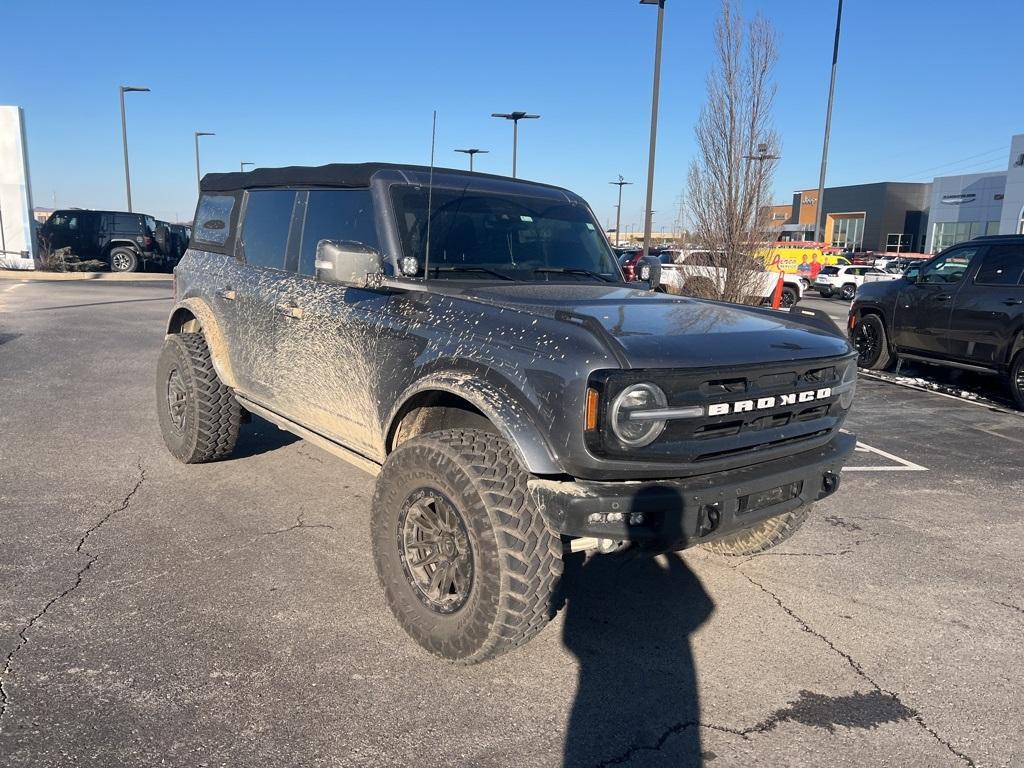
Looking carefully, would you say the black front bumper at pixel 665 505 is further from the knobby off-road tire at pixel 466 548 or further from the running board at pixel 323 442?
the running board at pixel 323 442

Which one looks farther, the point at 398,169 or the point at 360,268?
the point at 398,169

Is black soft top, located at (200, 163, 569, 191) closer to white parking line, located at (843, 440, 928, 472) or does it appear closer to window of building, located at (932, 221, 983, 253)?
white parking line, located at (843, 440, 928, 472)

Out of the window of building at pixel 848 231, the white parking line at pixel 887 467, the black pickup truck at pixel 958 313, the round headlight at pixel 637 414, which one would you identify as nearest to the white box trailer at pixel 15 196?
the black pickup truck at pixel 958 313

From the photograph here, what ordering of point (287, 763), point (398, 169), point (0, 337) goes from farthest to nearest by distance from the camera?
point (0, 337)
point (398, 169)
point (287, 763)

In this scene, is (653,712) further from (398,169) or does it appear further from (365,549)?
(398,169)

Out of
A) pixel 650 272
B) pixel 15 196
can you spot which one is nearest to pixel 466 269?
pixel 650 272

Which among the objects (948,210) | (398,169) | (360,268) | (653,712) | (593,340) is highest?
(948,210)

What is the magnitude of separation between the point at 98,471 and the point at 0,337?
25.0 ft

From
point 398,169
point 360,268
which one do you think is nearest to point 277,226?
point 398,169

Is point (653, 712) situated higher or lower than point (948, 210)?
lower

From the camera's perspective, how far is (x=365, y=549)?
418 cm

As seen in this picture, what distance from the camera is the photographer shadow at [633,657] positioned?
2.63 m

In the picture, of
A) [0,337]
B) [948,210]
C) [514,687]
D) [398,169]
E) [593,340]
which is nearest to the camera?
[593,340]

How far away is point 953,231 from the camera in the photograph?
54.8m
